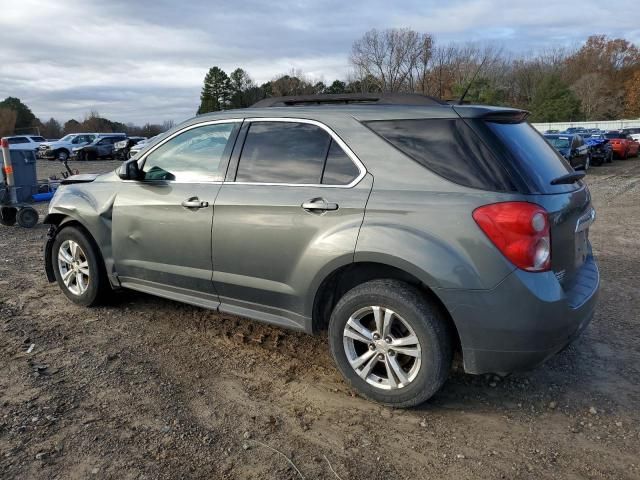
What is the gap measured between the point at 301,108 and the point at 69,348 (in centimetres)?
255

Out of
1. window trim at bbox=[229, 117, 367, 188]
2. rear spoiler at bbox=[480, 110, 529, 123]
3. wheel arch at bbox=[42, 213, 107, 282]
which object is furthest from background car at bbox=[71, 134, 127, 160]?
rear spoiler at bbox=[480, 110, 529, 123]

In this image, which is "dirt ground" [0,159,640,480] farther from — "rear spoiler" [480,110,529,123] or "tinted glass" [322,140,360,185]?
"rear spoiler" [480,110,529,123]

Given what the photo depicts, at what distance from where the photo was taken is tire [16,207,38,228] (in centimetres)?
943

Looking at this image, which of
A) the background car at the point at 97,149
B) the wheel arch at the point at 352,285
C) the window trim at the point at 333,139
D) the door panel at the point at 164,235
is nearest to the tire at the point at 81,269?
the door panel at the point at 164,235

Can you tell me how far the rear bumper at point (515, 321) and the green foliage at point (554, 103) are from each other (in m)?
66.1

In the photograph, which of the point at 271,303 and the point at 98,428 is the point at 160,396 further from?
the point at 271,303

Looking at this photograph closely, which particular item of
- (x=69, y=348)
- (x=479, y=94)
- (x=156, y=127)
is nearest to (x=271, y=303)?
(x=69, y=348)

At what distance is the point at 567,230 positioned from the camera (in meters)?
3.16

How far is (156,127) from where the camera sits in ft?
222

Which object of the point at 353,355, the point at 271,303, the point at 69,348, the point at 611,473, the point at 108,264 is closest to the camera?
the point at 611,473

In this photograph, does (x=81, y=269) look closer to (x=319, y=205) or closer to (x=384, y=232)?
(x=319, y=205)

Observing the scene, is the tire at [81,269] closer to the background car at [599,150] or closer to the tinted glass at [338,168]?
the tinted glass at [338,168]

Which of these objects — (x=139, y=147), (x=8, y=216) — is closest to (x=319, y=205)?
(x=8, y=216)

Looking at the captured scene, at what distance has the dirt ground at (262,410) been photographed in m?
2.78
